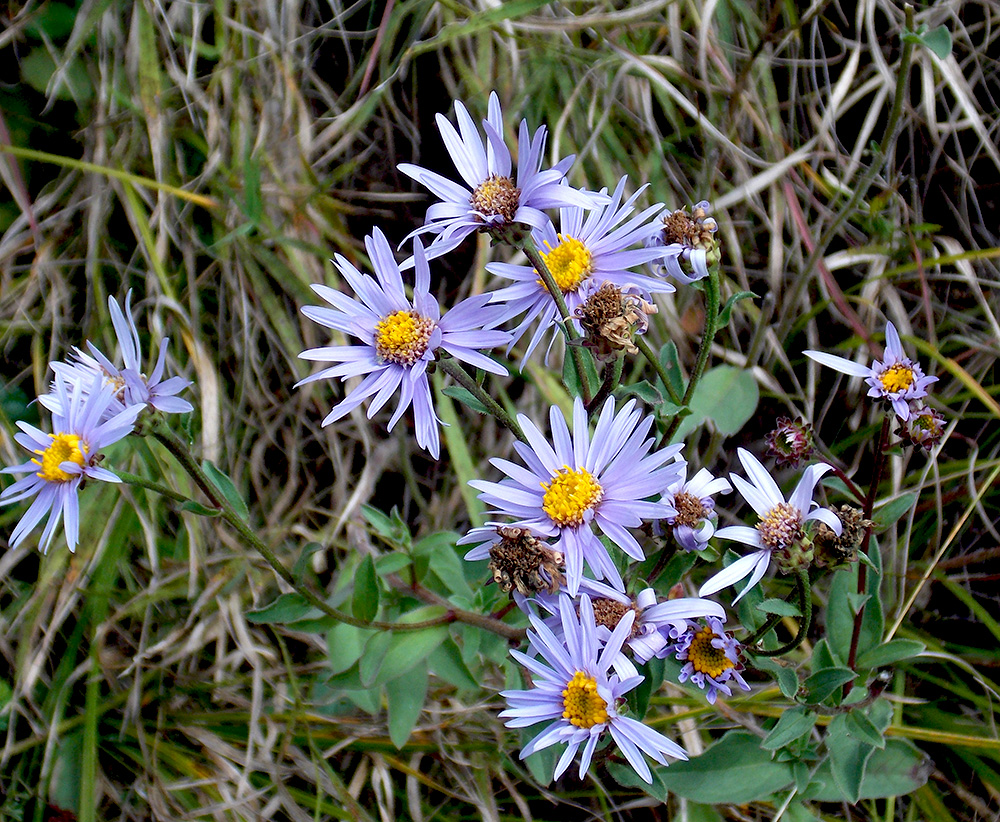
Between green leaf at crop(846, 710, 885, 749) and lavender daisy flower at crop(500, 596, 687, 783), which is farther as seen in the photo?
green leaf at crop(846, 710, 885, 749)

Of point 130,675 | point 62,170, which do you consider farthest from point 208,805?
point 62,170

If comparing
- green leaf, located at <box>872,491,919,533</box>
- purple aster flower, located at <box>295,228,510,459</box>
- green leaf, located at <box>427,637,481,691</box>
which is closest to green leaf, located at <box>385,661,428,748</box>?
green leaf, located at <box>427,637,481,691</box>

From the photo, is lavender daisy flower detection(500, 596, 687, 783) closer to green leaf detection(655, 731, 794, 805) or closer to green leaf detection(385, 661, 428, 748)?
green leaf detection(655, 731, 794, 805)

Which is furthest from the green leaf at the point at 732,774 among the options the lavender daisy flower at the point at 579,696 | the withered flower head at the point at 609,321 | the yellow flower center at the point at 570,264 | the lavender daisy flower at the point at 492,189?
the lavender daisy flower at the point at 492,189

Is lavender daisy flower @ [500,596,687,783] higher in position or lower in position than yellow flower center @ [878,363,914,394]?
lower

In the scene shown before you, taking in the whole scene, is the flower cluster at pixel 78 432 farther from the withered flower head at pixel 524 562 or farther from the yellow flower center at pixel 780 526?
the yellow flower center at pixel 780 526

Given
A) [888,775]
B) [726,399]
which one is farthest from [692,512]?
[726,399]

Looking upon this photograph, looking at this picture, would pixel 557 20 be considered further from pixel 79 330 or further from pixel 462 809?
pixel 462 809
